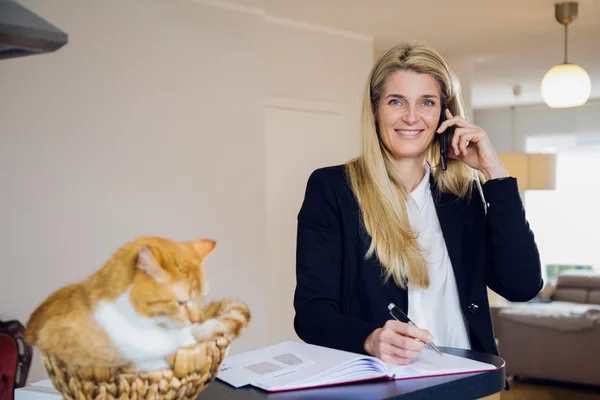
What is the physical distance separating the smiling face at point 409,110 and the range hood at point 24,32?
3.33 feet

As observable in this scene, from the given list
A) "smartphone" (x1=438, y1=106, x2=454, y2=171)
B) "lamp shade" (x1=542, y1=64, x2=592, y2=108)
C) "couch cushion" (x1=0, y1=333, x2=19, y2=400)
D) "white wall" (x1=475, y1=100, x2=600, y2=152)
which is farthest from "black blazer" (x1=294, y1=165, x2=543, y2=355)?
"white wall" (x1=475, y1=100, x2=600, y2=152)

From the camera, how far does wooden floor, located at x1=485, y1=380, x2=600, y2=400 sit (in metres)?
5.27

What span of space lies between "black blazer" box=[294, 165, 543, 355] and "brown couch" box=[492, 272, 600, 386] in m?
4.04

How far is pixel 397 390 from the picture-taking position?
114 centimetres

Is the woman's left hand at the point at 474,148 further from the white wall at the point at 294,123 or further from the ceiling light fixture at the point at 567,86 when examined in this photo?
the white wall at the point at 294,123

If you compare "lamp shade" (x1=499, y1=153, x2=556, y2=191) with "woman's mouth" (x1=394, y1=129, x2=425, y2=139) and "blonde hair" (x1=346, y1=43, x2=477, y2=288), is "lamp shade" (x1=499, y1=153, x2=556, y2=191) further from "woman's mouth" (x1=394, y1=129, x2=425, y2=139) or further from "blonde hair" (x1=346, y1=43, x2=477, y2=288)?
"woman's mouth" (x1=394, y1=129, x2=425, y2=139)

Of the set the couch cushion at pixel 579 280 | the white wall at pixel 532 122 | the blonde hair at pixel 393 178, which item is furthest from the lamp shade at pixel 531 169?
the blonde hair at pixel 393 178

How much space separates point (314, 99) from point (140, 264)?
488 cm

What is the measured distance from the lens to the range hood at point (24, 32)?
3.02 ft

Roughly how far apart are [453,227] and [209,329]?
1113 mm

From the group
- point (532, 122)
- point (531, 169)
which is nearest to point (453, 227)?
point (531, 169)

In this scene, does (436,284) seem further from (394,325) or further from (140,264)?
(140,264)

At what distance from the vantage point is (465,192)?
1896mm

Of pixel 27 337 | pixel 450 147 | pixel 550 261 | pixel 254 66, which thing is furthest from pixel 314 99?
pixel 550 261
